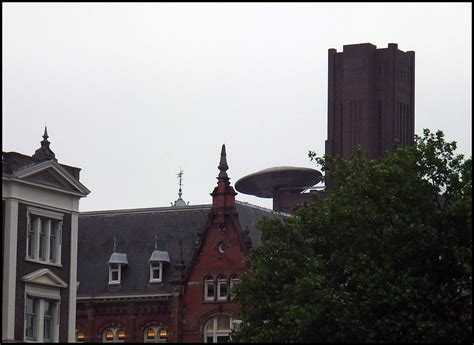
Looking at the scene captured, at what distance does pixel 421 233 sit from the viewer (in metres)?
98.8

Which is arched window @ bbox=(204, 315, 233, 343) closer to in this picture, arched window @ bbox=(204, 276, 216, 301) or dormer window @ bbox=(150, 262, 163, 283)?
arched window @ bbox=(204, 276, 216, 301)

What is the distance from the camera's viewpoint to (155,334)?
456ft

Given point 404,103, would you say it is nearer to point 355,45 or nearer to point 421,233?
point 355,45

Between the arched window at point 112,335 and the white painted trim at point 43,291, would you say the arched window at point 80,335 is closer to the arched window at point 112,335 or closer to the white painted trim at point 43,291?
the arched window at point 112,335

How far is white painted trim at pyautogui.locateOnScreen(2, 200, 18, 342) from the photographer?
104250mm

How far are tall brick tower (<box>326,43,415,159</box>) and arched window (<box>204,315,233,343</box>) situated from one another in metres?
50.2

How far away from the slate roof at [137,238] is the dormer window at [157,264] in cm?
30

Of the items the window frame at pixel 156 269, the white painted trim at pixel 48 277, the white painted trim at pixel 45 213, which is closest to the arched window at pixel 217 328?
the window frame at pixel 156 269

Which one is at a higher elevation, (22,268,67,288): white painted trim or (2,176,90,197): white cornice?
(2,176,90,197): white cornice

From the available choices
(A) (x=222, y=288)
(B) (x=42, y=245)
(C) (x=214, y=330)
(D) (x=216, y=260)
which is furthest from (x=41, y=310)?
(C) (x=214, y=330)

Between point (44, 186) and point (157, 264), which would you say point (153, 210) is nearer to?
point (157, 264)

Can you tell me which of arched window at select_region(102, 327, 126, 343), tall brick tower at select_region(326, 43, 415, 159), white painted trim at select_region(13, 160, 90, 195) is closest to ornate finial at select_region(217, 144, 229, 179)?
arched window at select_region(102, 327, 126, 343)

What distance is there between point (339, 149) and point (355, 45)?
9.86 meters

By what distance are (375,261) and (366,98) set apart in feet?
281
